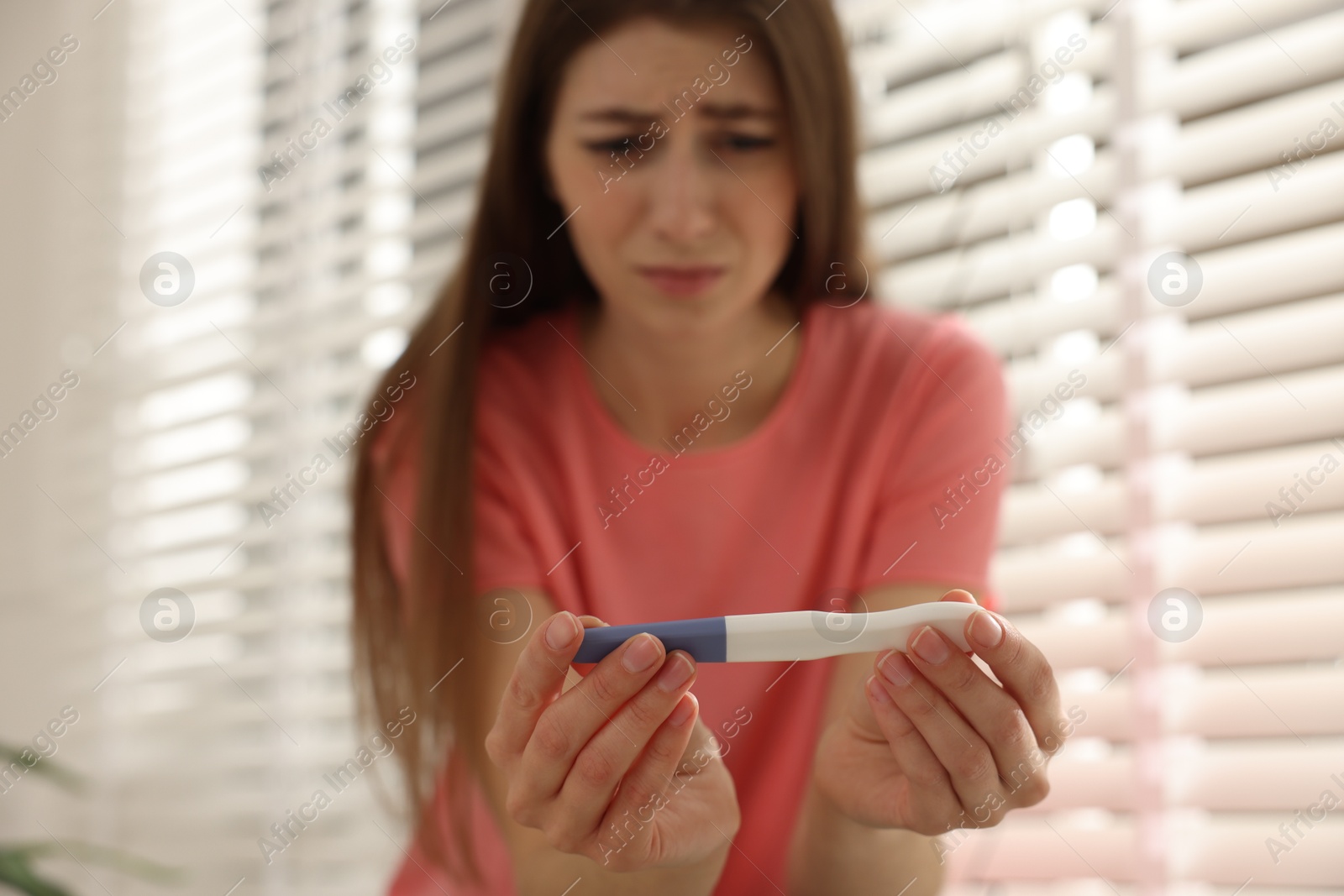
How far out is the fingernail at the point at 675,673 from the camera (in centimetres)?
45

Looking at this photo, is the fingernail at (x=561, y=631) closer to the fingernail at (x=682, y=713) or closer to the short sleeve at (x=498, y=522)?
the fingernail at (x=682, y=713)

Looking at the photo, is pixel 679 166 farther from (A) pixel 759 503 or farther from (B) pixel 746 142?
(A) pixel 759 503

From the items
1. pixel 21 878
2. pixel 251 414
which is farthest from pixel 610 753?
pixel 251 414

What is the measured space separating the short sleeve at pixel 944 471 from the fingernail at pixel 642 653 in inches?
11.7

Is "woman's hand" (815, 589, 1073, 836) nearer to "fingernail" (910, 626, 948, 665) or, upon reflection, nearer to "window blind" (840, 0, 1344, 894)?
"fingernail" (910, 626, 948, 665)

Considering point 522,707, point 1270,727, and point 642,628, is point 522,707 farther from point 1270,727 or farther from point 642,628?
point 1270,727

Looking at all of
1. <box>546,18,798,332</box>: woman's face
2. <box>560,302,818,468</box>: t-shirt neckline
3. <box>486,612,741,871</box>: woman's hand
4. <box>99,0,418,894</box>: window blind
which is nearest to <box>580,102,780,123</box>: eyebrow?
<box>546,18,798,332</box>: woman's face

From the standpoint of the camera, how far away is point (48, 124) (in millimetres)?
1570

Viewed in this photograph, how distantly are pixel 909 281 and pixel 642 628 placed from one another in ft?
1.79

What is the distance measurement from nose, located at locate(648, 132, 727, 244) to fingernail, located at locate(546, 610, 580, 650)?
1.08 ft

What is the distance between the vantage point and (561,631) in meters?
0.45

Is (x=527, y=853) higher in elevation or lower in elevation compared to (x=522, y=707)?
lower

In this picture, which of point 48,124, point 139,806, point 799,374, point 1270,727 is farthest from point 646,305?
point 48,124

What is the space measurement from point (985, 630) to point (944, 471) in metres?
0.31
